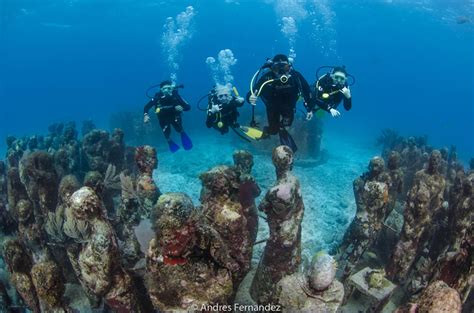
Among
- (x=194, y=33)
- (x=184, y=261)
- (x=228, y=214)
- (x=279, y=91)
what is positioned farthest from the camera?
(x=194, y=33)

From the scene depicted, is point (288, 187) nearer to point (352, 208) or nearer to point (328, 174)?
point (352, 208)

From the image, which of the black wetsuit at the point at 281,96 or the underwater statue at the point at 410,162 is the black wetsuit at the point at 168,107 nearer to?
the black wetsuit at the point at 281,96

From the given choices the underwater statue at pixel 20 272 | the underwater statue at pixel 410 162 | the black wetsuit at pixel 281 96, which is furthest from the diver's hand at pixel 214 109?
the underwater statue at pixel 410 162

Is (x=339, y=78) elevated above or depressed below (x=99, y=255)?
above

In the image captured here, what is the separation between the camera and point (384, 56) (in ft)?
420

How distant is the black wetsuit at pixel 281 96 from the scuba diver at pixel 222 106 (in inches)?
21.6

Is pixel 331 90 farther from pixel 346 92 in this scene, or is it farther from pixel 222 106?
pixel 222 106

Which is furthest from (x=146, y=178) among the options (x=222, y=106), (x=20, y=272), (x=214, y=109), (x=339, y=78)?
(x=339, y=78)

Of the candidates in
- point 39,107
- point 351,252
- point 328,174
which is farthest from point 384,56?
point 351,252

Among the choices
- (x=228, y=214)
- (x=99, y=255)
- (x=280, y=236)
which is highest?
(x=228, y=214)

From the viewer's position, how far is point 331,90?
9.28m

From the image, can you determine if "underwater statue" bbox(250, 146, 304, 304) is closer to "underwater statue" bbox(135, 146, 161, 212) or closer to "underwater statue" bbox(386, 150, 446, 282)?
"underwater statue" bbox(386, 150, 446, 282)

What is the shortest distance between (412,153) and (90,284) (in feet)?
43.0

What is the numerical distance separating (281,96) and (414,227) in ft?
13.7
